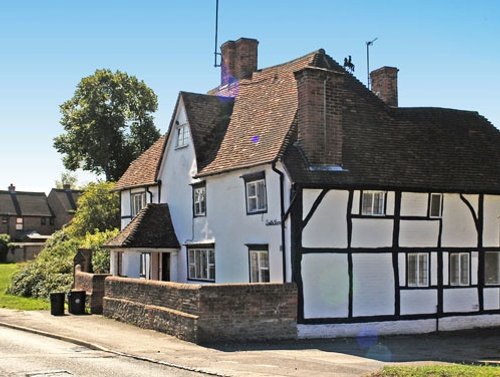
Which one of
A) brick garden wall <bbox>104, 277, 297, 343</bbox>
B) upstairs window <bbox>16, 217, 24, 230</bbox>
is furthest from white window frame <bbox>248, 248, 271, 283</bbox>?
upstairs window <bbox>16, 217, 24, 230</bbox>

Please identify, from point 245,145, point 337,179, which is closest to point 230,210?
point 245,145

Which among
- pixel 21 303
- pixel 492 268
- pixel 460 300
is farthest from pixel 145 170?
pixel 492 268

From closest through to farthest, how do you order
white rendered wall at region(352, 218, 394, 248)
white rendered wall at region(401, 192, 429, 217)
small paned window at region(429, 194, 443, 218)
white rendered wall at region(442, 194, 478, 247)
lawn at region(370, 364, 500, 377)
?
lawn at region(370, 364, 500, 377)
white rendered wall at region(352, 218, 394, 248)
white rendered wall at region(401, 192, 429, 217)
small paned window at region(429, 194, 443, 218)
white rendered wall at region(442, 194, 478, 247)

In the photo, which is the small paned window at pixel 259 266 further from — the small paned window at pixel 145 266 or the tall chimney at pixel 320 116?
the small paned window at pixel 145 266

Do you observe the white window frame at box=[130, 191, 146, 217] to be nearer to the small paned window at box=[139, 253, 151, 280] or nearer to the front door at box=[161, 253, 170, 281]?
the small paned window at box=[139, 253, 151, 280]

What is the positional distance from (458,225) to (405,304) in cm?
365

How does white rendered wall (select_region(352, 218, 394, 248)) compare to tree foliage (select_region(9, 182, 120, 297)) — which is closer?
white rendered wall (select_region(352, 218, 394, 248))

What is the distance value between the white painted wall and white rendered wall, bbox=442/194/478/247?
1840 mm

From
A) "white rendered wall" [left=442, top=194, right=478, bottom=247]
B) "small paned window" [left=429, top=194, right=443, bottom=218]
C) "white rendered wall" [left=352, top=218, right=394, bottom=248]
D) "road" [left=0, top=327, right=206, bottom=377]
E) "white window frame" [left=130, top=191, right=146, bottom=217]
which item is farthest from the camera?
"white window frame" [left=130, top=191, right=146, bottom=217]

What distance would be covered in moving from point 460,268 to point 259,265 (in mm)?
7082

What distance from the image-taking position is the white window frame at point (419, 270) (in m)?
21.4

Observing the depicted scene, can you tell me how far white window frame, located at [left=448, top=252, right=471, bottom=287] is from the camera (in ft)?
73.2

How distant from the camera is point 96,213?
4319 centimetres

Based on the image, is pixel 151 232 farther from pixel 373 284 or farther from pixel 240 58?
pixel 373 284
